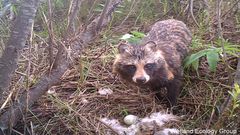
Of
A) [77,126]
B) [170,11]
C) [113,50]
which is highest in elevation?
[170,11]

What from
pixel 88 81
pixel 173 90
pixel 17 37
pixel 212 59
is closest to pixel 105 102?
pixel 88 81

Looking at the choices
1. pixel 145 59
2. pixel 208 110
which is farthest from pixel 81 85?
pixel 208 110

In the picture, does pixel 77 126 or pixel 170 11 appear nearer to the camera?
pixel 77 126

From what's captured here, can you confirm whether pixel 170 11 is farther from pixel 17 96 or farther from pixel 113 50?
pixel 17 96

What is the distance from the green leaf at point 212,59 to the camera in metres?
3.72

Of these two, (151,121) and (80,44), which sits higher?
(80,44)

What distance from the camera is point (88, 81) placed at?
14.9 feet

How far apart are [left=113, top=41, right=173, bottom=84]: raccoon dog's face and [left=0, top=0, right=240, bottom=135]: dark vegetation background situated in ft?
0.89

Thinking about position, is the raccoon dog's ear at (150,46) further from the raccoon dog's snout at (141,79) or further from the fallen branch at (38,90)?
the fallen branch at (38,90)

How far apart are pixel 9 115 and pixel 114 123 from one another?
1.02m

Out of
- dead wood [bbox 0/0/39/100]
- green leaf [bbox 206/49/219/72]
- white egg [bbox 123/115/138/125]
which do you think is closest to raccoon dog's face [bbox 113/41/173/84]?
white egg [bbox 123/115/138/125]

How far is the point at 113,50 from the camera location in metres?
5.15

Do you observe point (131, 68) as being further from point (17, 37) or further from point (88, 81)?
point (17, 37)

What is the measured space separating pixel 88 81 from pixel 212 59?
5.10 feet
